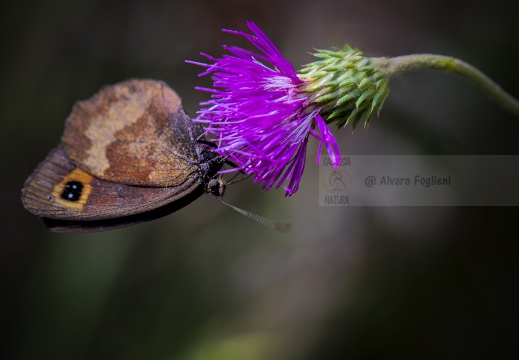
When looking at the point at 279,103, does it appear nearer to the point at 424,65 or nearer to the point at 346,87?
the point at 346,87

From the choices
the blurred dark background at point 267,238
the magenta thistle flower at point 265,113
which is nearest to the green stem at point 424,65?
the magenta thistle flower at point 265,113

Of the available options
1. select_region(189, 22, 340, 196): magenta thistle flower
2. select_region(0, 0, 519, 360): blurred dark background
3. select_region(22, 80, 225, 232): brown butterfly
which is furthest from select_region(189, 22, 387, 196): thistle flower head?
select_region(0, 0, 519, 360): blurred dark background

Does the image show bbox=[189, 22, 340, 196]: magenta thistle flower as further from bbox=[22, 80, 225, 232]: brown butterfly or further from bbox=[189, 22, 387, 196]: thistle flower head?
bbox=[22, 80, 225, 232]: brown butterfly

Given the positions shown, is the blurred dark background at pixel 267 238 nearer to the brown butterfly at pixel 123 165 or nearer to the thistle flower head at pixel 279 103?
the brown butterfly at pixel 123 165

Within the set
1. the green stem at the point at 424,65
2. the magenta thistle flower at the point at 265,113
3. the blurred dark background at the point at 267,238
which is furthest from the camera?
the blurred dark background at the point at 267,238

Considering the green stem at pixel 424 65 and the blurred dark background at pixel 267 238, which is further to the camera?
the blurred dark background at pixel 267 238
